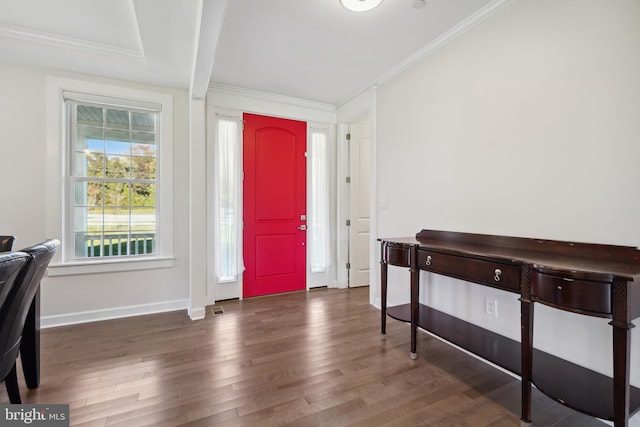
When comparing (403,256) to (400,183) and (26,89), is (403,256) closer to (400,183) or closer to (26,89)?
(400,183)

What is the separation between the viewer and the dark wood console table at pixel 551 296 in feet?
3.78

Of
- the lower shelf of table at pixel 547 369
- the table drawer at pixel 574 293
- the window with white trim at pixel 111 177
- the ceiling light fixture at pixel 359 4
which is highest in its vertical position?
the ceiling light fixture at pixel 359 4

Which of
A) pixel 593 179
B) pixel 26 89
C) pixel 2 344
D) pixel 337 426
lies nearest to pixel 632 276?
pixel 593 179

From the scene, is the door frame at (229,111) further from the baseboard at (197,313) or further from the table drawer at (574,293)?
the table drawer at (574,293)

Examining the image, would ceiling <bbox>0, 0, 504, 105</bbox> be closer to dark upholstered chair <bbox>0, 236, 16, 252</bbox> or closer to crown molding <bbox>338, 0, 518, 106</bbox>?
crown molding <bbox>338, 0, 518, 106</bbox>

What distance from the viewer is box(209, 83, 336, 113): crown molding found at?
11.0 feet

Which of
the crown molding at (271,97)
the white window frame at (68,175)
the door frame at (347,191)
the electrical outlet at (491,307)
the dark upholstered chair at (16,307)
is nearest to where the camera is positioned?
the dark upholstered chair at (16,307)

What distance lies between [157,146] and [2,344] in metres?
2.35

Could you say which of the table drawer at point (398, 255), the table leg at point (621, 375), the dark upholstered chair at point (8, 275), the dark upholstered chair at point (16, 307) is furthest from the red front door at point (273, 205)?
the table leg at point (621, 375)

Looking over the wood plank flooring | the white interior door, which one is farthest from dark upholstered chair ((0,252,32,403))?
the white interior door

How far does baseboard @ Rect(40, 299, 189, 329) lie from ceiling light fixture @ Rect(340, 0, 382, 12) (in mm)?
3252

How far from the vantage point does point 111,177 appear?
3.01m

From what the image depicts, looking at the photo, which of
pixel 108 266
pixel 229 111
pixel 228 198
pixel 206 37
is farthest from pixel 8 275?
pixel 229 111

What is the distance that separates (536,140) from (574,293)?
1.01 m
